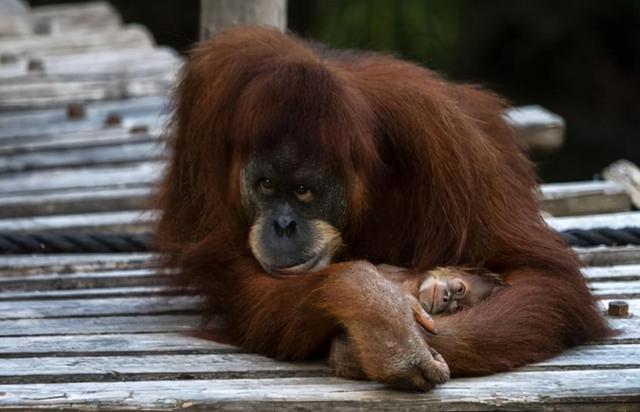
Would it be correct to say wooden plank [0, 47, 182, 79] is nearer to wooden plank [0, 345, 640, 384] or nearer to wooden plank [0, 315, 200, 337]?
wooden plank [0, 315, 200, 337]

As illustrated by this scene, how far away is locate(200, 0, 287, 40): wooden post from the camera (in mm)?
4766

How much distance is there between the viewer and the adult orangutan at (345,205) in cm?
311

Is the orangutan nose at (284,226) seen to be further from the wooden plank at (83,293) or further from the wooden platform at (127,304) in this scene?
the wooden plank at (83,293)

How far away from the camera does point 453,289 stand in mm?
3201

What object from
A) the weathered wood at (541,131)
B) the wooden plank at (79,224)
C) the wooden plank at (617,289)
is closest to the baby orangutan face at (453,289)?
the wooden plank at (617,289)

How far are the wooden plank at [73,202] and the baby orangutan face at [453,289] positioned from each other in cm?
192

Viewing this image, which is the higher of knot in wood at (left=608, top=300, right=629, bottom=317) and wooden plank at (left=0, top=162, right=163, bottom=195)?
knot in wood at (left=608, top=300, right=629, bottom=317)

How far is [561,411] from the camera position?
2.77 m

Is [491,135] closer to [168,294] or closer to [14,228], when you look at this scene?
[168,294]

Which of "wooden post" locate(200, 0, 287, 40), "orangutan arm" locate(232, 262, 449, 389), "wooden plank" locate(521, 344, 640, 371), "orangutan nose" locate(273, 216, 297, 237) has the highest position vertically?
"wooden post" locate(200, 0, 287, 40)

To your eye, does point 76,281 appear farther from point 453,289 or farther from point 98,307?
point 453,289

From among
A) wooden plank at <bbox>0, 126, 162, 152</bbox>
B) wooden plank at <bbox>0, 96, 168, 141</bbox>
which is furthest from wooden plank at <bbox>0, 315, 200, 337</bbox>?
wooden plank at <bbox>0, 96, 168, 141</bbox>

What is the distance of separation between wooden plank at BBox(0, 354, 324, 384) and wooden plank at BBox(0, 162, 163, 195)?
1.97 metres

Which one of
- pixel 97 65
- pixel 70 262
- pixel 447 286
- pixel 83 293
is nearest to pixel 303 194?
pixel 447 286
